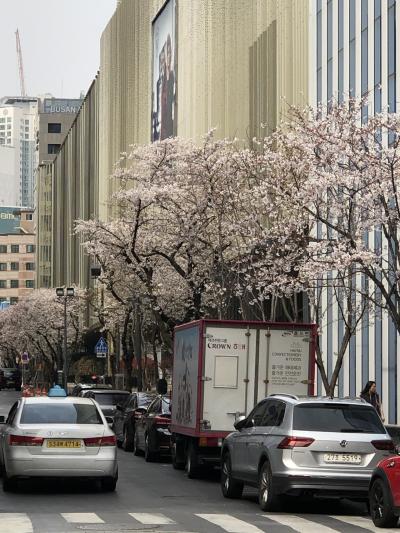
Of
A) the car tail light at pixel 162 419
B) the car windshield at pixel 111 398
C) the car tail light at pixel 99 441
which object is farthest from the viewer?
the car windshield at pixel 111 398

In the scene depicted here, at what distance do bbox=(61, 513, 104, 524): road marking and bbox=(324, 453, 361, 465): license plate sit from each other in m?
3.06

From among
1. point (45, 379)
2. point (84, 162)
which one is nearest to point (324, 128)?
point (45, 379)

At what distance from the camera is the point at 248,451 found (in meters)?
17.7

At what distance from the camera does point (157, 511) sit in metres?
16.6

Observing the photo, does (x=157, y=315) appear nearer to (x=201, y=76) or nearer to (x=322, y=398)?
(x=322, y=398)

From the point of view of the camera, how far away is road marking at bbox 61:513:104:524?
591 inches

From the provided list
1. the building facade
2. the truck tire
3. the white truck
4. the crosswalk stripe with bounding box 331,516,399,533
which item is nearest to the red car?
the crosswalk stripe with bounding box 331,516,399,533

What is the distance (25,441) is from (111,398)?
16.7 meters

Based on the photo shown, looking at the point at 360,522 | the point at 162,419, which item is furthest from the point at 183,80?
the point at 360,522

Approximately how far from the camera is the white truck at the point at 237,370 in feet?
72.6

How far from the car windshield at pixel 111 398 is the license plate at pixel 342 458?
1904cm

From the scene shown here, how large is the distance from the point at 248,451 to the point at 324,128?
922cm

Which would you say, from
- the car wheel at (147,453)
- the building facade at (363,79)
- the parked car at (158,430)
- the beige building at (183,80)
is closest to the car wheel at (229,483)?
the parked car at (158,430)

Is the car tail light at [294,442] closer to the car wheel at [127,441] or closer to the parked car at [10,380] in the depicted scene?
the car wheel at [127,441]
